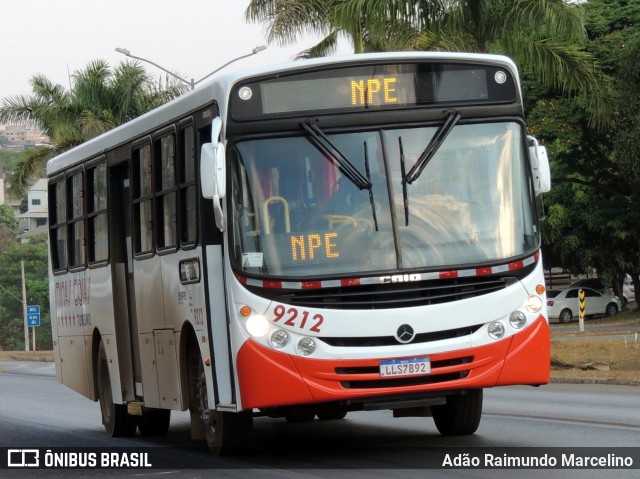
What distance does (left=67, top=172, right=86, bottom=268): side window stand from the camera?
17.0 m

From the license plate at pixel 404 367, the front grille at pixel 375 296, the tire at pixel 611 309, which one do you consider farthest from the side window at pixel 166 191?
the tire at pixel 611 309

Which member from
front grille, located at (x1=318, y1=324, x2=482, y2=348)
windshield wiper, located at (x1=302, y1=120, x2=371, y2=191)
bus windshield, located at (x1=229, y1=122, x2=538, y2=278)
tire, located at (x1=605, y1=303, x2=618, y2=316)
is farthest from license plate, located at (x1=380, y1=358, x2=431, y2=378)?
tire, located at (x1=605, y1=303, x2=618, y2=316)

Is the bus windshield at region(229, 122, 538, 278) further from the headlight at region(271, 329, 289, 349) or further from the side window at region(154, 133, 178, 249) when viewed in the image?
the side window at region(154, 133, 178, 249)

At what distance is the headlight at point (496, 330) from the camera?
11578mm

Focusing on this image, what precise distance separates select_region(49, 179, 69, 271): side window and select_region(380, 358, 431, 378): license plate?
740 cm

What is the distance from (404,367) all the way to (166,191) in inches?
126

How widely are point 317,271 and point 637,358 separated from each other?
1589cm

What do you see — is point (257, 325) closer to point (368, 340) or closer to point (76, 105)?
point (368, 340)

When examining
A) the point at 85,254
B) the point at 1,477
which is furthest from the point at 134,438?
the point at 1,477

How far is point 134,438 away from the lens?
651 inches

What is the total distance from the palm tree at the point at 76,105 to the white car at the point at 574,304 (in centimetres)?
1900

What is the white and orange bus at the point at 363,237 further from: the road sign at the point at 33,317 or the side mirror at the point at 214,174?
the road sign at the point at 33,317

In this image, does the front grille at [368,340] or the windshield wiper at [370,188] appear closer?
the front grille at [368,340]

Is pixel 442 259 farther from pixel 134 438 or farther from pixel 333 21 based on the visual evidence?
pixel 333 21
